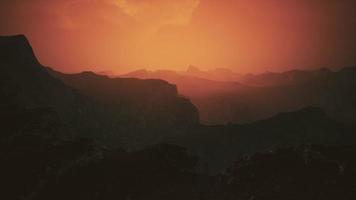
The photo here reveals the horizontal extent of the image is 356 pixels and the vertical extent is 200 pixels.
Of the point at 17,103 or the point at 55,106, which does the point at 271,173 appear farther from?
the point at 55,106

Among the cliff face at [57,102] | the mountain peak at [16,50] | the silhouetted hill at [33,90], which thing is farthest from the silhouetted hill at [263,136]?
the mountain peak at [16,50]

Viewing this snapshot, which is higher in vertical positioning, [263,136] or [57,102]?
[57,102]

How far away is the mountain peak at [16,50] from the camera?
142m

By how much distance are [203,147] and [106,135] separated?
45.4m

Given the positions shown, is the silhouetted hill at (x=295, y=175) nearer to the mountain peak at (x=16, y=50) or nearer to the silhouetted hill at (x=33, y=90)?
the silhouetted hill at (x=33, y=90)

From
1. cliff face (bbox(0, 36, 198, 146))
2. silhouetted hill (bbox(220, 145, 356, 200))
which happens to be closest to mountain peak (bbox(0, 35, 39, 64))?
cliff face (bbox(0, 36, 198, 146))

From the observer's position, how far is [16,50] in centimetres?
14850

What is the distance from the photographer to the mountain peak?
14212cm

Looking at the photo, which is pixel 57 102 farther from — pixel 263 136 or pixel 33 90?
pixel 263 136

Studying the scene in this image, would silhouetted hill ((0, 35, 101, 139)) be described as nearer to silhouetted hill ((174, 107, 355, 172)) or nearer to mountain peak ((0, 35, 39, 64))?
mountain peak ((0, 35, 39, 64))

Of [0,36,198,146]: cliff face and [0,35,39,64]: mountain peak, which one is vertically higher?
[0,35,39,64]: mountain peak

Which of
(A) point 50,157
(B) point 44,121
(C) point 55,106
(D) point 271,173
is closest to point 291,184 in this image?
(D) point 271,173

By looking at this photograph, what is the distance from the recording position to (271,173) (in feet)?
221

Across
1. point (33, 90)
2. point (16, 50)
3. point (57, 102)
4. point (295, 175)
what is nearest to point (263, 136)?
point (57, 102)
